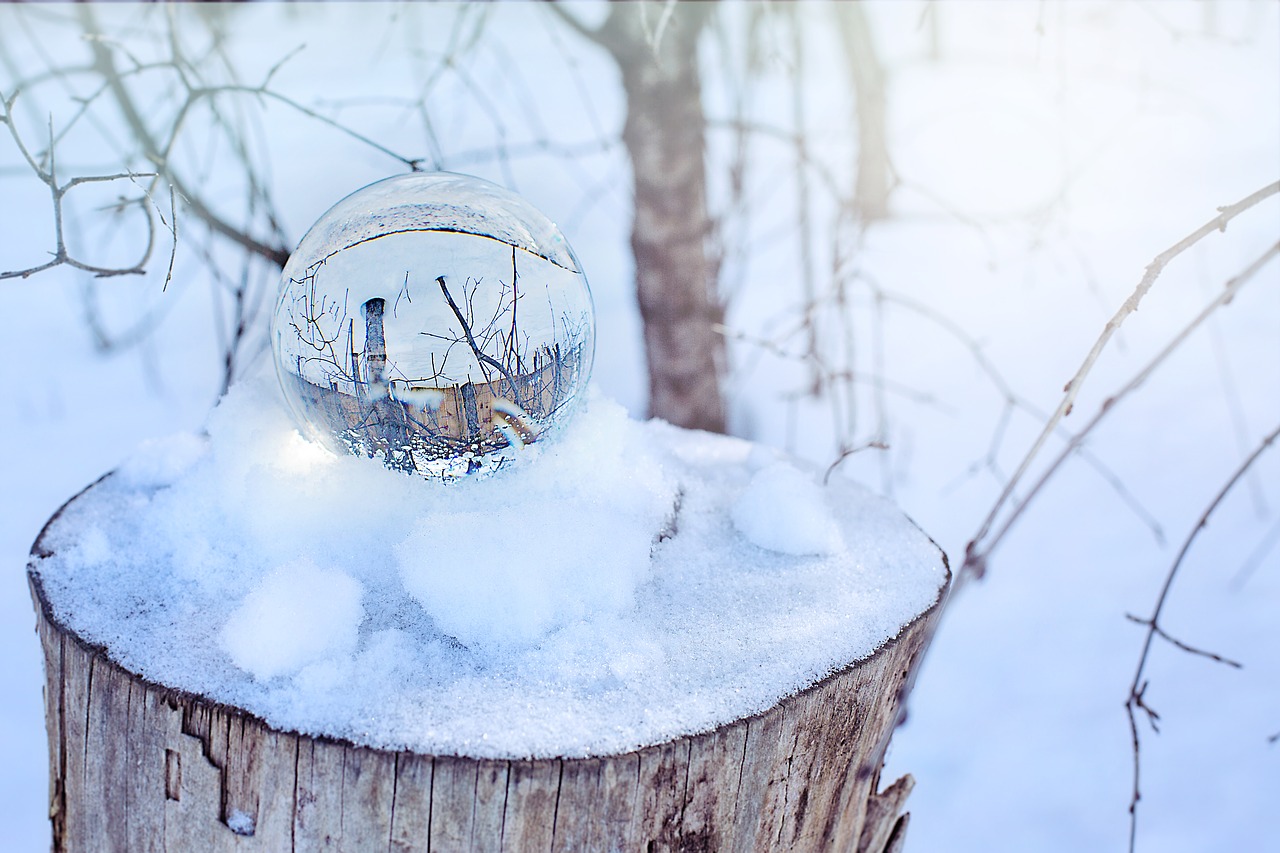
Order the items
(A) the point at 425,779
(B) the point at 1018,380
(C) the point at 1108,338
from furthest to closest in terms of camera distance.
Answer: (B) the point at 1018,380 < (C) the point at 1108,338 < (A) the point at 425,779

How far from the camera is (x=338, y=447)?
48.1 inches

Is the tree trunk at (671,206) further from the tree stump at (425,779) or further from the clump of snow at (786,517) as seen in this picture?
the tree stump at (425,779)

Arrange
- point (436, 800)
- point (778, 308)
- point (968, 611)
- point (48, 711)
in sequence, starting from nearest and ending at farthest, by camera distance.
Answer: point (436, 800)
point (48, 711)
point (968, 611)
point (778, 308)

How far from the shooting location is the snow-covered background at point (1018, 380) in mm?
2215

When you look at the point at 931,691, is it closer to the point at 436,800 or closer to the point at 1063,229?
the point at 1063,229

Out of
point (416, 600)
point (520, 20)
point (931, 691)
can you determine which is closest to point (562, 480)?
point (416, 600)

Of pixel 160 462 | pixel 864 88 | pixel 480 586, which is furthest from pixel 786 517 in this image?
pixel 864 88

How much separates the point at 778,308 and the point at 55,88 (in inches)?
283

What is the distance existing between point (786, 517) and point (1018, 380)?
280cm

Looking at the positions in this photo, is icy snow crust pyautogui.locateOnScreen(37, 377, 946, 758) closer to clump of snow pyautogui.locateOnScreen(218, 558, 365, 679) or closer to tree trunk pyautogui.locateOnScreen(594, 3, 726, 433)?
clump of snow pyautogui.locateOnScreen(218, 558, 365, 679)

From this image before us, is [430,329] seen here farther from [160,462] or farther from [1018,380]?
[1018,380]

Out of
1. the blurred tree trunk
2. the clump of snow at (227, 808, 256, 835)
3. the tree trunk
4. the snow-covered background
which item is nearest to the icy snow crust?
the clump of snow at (227, 808, 256, 835)

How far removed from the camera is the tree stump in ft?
3.05

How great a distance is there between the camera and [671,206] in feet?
8.16
